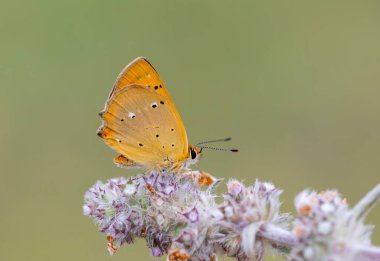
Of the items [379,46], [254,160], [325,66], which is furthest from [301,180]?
[379,46]

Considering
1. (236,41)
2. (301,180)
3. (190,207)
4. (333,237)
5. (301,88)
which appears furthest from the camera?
(236,41)

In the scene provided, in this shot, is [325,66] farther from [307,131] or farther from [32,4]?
[32,4]

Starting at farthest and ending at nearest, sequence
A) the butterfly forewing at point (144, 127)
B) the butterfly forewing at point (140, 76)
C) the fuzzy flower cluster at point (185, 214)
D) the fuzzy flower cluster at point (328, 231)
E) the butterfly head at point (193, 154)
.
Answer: the butterfly head at point (193, 154) < the butterfly forewing at point (144, 127) < the butterfly forewing at point (140, 76) < the fuzzy flower cluster at point (185, 214) < the fuzzy flower cluster at point (328, 231)

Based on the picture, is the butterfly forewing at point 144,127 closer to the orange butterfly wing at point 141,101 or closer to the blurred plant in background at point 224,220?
the orange butterfly wing at point 141,101

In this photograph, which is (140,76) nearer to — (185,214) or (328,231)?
(185,214)

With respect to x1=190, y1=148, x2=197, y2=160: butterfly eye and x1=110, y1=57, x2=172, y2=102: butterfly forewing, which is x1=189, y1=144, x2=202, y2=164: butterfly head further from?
x1=110, y1=57, x2=172, y2=102: butterfly forewing

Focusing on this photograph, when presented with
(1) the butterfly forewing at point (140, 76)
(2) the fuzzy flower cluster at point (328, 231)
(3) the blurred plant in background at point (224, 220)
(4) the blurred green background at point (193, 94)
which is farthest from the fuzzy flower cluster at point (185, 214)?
(4) the blurred green background at point (193, 94)
